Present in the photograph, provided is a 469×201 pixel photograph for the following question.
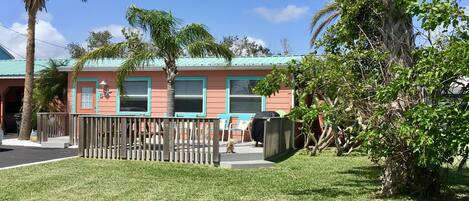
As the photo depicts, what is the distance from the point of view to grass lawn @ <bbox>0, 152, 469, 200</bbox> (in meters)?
7.60

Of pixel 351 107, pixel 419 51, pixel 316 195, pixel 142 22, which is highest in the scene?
pixel 142 22

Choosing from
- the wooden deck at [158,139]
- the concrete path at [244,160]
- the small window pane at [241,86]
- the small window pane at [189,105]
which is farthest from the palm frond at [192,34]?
the small window pane at [189,105]

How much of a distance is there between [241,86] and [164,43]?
460cm

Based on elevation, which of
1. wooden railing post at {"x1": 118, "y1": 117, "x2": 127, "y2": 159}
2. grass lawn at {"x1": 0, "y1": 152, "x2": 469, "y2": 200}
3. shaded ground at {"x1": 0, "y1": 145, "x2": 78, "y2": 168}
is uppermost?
wooden railing post at {"x1": 118, "y1": 117, "x2": 127, "y2": 159}

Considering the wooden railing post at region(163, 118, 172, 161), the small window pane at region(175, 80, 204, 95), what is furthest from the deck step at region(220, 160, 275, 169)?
the small window pane at region(175, 80, 204, 95)

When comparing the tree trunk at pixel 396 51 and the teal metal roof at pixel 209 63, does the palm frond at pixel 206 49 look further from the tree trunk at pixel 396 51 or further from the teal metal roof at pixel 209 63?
the tree trunk at pixel 396 51

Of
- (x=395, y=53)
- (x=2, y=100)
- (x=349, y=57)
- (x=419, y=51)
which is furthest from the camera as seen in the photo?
(x=2, y=100)

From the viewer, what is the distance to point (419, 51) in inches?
266

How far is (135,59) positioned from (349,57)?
6.45 meters

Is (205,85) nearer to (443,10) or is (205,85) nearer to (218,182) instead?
(218,182)

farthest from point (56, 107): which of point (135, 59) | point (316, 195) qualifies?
point (316, 195)

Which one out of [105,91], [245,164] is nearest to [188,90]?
[105,91]

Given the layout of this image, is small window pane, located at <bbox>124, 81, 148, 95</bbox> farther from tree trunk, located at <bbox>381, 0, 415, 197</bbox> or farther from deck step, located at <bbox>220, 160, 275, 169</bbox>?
tree trunk, located at <bbox>381, 0, 415, 197</bbox>

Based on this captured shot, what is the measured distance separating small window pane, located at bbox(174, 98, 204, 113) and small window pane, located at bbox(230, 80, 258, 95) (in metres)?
1.13
